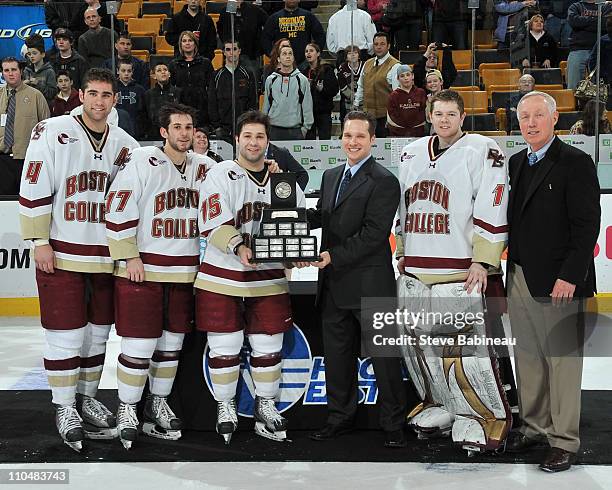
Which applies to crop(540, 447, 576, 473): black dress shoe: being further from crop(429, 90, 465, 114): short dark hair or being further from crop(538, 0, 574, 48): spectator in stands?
crop(538, 0, 574, 48): spectator in stands

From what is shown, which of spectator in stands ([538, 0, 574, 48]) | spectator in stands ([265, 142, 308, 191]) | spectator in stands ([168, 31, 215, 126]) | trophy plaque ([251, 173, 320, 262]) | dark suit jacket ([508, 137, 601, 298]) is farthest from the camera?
spectator in stands ([538, 0, 574, 48])

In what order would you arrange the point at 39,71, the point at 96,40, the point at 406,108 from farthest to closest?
the point at 39,71, the point at 96,40, the point at 406,108

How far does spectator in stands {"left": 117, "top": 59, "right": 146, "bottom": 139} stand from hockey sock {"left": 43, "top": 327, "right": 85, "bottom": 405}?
3.59m

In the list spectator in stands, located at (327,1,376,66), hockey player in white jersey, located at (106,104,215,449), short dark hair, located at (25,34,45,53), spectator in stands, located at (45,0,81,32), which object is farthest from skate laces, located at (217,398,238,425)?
short dark hair, located at (25,34,45,53)

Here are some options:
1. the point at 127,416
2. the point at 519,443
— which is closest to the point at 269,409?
the point at 127,416

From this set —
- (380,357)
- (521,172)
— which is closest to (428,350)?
(380,357)

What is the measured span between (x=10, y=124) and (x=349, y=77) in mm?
2768

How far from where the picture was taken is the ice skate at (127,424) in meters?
4.45

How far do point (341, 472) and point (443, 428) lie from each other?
0.63 m

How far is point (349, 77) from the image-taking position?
7730 millimetres

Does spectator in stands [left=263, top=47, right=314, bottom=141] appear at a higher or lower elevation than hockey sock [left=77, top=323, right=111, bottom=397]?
higher

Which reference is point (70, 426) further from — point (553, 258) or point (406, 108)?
point (406, 108)

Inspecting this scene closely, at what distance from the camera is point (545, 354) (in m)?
4.32

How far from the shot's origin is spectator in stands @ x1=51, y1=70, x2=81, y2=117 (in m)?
8.19
